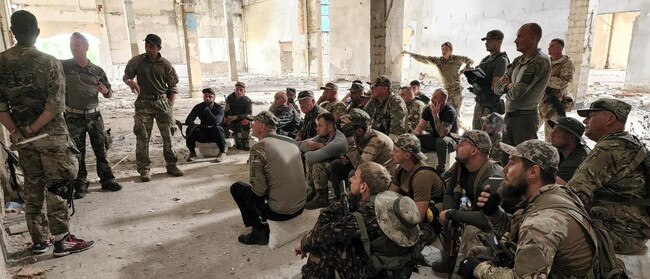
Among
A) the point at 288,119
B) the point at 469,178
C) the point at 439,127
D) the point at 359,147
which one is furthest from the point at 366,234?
the point at 288,119

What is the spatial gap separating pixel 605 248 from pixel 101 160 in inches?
201

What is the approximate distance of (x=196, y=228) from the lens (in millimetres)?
3770

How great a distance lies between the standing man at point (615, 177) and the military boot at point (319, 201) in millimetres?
2440

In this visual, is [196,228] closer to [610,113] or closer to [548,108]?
[610,113]

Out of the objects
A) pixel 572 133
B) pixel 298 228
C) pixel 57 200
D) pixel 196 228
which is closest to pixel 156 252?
pixel 196 228

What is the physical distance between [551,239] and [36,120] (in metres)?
3.55

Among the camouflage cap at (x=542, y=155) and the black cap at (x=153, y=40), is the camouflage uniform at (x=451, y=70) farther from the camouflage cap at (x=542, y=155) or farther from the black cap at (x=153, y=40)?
the camouflage cap at (x=542, y=155)

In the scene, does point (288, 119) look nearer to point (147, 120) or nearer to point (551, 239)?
point (147, 120)

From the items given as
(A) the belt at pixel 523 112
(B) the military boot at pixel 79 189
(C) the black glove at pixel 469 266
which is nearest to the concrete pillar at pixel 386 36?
(A) the belt at pixel 523 112

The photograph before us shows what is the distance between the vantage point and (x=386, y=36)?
6523mm

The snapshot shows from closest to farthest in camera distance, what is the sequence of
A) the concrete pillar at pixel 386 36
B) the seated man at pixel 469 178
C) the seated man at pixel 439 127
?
1. the seated man at pixel 469 178
2. the seated man at pixel 439 127
3. the concrete pillar at pixel 386 36

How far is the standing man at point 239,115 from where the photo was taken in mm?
6441

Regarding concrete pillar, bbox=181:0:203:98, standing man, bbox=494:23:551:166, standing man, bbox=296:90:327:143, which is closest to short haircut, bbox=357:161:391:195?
standing man, bbox=494:23:551:166

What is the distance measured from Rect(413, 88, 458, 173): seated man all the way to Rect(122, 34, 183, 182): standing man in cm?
336
